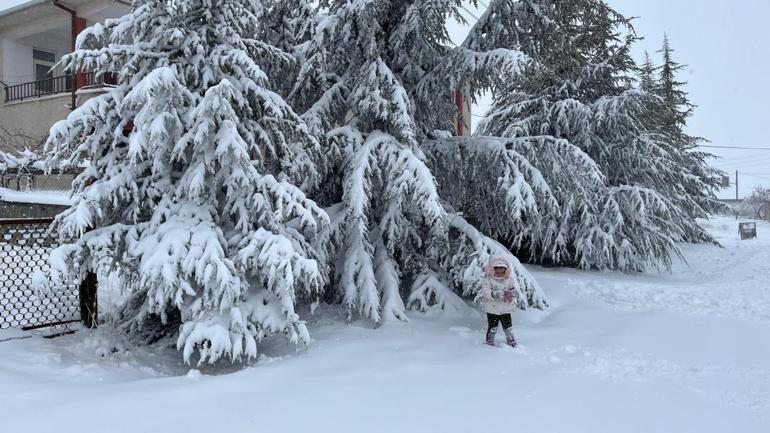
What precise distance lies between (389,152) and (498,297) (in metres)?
2.12

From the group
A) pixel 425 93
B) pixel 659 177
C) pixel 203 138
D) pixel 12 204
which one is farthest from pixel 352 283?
pixel 659 177

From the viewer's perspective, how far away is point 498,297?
5531 millimetres

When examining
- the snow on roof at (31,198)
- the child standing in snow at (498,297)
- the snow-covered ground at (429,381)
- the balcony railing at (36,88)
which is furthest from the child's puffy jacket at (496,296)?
the balcony railing at (36,88)

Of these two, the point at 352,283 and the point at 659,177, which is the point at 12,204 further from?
the point at 659,177

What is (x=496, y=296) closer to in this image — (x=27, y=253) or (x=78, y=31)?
(x=27, y=253)

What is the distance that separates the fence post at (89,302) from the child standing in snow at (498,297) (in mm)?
4281

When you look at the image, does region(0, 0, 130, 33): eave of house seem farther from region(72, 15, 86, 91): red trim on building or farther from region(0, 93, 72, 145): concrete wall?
region(0, 93, 72, 145): concrete wall

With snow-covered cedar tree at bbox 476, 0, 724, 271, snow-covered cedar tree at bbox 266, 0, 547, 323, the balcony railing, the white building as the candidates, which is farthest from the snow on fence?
the balcony railing

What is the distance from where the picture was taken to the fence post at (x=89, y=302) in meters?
5.39

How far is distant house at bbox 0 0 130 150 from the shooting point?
1251cm

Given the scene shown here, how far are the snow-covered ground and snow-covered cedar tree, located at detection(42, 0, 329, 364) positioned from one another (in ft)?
1.51

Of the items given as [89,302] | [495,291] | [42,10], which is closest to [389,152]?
[495,291]

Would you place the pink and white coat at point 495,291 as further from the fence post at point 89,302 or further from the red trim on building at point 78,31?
the red trim on building at point 78,31

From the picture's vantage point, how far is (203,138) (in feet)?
14.4
